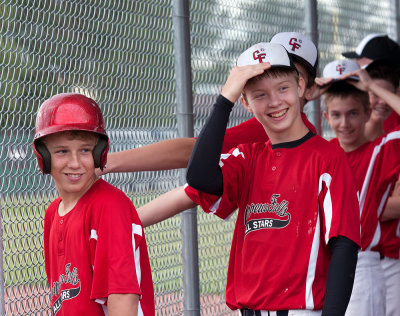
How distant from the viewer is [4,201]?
318 centimetres

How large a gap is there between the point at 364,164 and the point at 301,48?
1163 mm

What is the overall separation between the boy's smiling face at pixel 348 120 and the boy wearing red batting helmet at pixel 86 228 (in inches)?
78.6

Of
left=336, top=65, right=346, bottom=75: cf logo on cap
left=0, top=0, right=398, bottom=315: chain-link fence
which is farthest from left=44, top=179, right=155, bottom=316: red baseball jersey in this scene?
left=336, top=65, right=346, bottom=75: cf logo on cap

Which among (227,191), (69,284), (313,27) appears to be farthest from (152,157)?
(313,27)

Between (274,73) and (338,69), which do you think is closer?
(274,73)

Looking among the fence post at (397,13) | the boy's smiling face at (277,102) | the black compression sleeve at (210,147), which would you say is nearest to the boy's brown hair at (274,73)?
the boy's smiling face at (277,102)

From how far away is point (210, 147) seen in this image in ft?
8.97

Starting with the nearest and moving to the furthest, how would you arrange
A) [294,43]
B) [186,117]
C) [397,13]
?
[294,43] → [186,117] → [397,13]

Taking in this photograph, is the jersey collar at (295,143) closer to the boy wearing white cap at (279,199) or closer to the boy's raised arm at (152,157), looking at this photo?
the boy wearing white cap at (279,199)

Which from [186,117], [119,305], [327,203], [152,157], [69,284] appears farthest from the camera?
[186,117]

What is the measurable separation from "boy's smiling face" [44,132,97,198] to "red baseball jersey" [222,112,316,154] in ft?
2.60

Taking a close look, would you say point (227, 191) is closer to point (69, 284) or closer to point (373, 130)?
point (69, 284)

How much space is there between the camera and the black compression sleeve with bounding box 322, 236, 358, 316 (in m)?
2.56

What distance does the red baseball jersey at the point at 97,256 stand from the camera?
2521 mm
